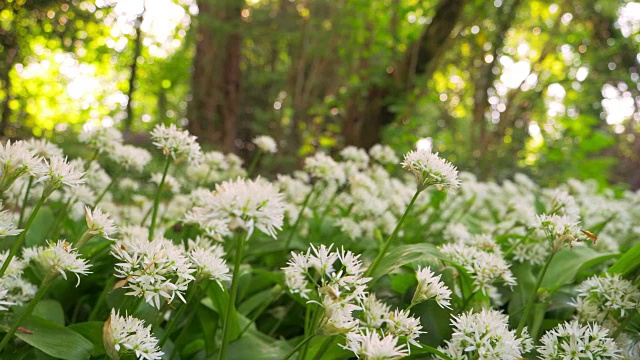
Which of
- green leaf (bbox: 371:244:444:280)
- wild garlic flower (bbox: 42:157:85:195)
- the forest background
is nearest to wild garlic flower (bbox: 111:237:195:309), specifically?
wild garlic flower (bbox: 42:157:85:195)

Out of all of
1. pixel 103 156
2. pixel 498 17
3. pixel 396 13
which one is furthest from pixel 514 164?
pixel 103 156

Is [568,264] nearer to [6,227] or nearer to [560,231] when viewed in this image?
[560,231]

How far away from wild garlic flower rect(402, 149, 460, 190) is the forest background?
2626 mm

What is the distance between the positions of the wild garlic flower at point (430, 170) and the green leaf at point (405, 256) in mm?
183

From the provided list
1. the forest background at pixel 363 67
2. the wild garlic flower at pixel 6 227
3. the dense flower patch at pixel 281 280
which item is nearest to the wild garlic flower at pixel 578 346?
the dense flower patch at pixel 281 280

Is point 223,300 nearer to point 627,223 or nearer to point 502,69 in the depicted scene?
point 627,223

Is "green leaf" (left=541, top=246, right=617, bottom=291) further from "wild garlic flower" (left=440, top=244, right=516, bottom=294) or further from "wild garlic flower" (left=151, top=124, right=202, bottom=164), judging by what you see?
"wild garlic flower" (left=151, top=124, right=202, bottom=164)

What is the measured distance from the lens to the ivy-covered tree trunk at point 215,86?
5594 millimetres

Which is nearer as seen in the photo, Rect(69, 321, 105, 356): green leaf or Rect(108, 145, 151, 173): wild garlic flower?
Rect(69, 321, 105, 356): green leaf

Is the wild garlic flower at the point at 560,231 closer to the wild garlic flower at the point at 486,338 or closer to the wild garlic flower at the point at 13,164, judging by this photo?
the wild garlic flower at the point at 486,338

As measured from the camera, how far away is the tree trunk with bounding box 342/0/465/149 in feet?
15.9

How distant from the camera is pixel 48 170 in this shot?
105 centimetres

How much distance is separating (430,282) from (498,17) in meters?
4.86

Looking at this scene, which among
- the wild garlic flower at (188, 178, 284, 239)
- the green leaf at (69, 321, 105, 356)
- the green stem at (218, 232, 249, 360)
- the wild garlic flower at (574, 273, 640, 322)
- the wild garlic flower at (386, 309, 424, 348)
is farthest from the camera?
the wild garlic flower at (574, 273, 640, 322)
